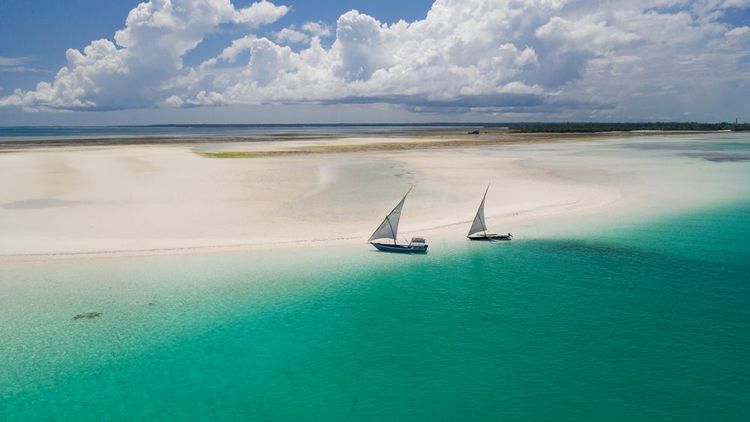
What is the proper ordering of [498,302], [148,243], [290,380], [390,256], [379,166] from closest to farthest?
[290,380] < [498,302] < [390,256] < [148,243] < [379,166]

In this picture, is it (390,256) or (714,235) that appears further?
(714,235)

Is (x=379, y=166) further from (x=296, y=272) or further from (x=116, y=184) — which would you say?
(x=296, y=272)

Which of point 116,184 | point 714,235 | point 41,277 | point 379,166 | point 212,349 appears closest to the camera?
point 212,349

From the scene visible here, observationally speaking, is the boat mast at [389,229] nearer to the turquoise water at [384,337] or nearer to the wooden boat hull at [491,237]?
the turquoise water at [384,337]

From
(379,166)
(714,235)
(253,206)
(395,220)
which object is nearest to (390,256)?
(395,220)

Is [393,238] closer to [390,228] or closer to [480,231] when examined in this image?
[390,228]

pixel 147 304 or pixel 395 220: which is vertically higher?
pixel 395 220

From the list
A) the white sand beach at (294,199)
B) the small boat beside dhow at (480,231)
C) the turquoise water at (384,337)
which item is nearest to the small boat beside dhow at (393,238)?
the turquoise water at (384,337)
